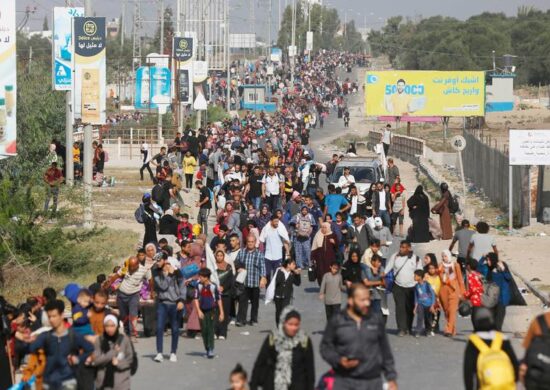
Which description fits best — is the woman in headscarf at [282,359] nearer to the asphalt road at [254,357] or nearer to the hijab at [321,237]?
the asphalt road at [254,357]

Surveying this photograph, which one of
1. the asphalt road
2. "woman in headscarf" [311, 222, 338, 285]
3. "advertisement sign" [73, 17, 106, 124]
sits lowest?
the asphalt road

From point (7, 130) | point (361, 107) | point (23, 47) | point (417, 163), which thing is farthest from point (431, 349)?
point (23, 47)

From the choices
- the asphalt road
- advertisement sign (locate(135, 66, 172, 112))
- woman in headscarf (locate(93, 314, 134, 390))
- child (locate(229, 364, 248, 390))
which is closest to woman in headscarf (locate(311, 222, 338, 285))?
the asphalt road

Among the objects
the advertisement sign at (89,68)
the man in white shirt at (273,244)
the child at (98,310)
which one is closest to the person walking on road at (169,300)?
the child at (98,310)

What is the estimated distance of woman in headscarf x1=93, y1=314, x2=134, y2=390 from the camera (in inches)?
531

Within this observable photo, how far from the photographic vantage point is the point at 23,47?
604 feet

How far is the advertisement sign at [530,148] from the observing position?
33.4 m

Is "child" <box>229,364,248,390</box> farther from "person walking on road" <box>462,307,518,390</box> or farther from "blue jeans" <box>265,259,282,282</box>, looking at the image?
"blue jeans" <box>265,259,282,282</box>

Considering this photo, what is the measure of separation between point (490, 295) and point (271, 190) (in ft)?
51.7

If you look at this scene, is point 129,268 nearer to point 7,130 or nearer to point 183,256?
point 183,256

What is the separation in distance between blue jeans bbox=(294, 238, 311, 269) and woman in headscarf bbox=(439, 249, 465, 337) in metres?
6.09

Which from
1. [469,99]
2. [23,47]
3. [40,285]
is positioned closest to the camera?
[40,285]

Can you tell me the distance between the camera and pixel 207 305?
1842 cm

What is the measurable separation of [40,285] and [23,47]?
162165mm
